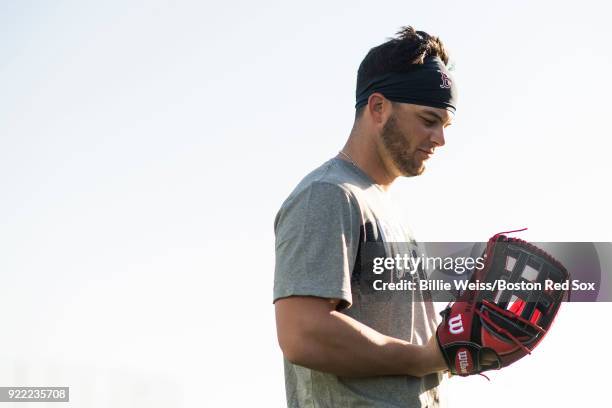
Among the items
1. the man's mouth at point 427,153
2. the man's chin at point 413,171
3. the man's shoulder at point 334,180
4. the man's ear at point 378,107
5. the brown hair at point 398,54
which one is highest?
the brown hair at point 398,54

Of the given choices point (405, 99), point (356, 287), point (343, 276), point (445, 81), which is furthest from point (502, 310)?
point (445, 81)

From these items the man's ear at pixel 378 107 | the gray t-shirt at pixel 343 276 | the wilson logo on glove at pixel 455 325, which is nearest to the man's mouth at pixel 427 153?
the man's ear at pixel 378 107

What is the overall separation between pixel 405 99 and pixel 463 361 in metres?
1.46

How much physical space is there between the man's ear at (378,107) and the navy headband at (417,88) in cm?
3

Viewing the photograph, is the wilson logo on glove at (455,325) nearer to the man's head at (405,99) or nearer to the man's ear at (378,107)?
the man's head at (405,99)

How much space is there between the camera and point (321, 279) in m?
3.84

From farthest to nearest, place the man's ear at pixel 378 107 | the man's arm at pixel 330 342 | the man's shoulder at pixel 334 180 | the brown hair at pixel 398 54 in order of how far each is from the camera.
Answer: the brown hair at pixel 398 54 < the man's ear at pixel 378 107 < the man's shoulder at pixel 334 180 < the man's arm at pixel 330 342

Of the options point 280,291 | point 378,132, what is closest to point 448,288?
point 378,132

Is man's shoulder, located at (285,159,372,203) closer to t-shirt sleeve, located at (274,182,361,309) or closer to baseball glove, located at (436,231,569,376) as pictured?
t-shirt sleeve, located at (274,182,361,309)

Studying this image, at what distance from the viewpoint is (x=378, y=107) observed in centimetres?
477

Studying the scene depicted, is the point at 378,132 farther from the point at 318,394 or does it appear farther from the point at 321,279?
the point at 318,394

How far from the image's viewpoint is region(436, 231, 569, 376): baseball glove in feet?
13.5

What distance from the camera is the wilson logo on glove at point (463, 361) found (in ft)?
13.4

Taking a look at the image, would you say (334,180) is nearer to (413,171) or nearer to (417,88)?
(413,171)
